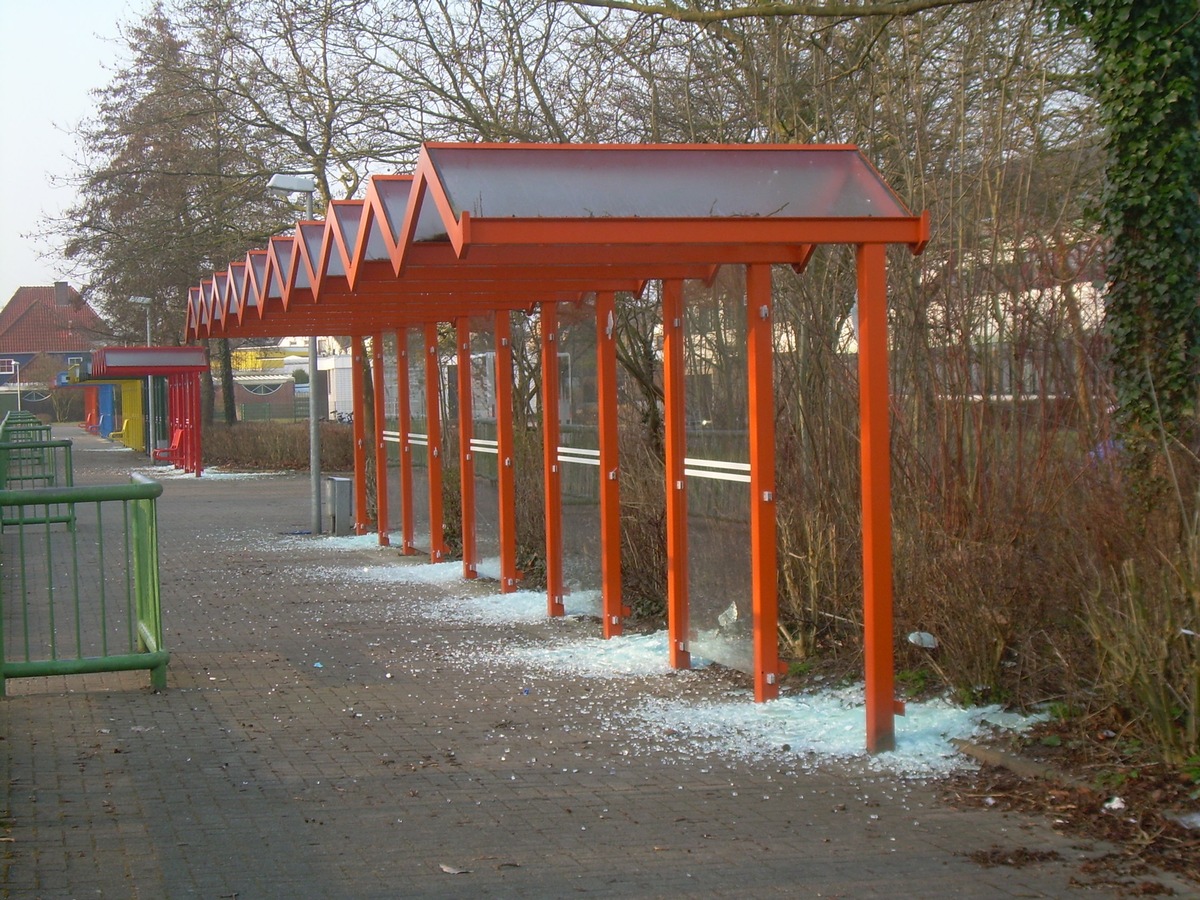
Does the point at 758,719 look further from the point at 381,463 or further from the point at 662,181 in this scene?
the point at 381,463

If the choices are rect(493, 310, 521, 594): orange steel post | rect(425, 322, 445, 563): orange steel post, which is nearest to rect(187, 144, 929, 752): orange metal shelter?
rect(493, 310, 521, 594): orange steel post

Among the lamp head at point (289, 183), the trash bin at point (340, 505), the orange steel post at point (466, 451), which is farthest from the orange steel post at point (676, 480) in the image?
the trash bin at point (340, 505)

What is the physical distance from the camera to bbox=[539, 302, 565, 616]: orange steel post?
33.6 feet

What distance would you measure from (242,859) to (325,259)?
601cm

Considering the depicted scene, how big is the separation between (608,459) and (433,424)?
477cm

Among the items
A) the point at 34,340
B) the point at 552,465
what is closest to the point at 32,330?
the point at 34,340

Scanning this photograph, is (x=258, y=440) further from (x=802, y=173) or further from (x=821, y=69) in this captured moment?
(x=802, y=173)

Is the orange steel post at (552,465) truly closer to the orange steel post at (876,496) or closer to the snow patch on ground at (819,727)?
the snow patch on ground at (819,727)

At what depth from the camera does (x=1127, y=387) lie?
22.7 ft

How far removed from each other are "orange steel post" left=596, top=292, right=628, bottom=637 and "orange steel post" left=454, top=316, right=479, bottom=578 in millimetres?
3406

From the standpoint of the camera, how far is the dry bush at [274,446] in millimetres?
30156

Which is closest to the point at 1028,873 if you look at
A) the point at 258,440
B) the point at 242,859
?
the point at 242,859

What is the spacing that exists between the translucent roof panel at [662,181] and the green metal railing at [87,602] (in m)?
2.59

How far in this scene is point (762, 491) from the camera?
6.84 m
